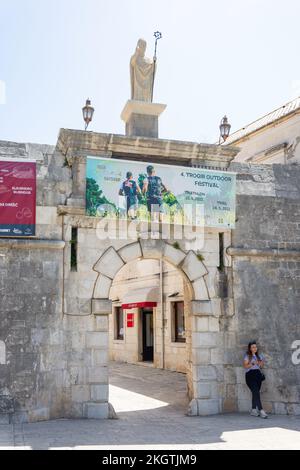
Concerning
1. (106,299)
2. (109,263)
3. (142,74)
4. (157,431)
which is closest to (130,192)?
(109,263)

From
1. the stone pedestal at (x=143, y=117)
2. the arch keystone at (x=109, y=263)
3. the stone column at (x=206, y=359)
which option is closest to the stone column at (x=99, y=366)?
the arch keystone at (x=109, y=263)

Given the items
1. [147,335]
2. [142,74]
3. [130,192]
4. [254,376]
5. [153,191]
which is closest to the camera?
[254,376]

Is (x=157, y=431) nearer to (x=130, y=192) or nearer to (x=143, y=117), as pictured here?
(x=130, y=192)

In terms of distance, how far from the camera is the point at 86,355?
8.90 meters

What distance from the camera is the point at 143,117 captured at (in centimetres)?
1016

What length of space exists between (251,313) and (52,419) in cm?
396

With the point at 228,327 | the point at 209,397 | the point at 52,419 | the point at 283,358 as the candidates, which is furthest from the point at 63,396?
the point at 283,358

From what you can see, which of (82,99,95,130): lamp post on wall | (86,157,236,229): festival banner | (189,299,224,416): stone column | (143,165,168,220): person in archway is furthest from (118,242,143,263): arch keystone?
(82,99,95,130): lamp post on wall

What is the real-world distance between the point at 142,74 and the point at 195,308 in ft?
14.8

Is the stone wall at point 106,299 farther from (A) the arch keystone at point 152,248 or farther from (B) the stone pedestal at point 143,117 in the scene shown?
(B) the stone pedestal at point 143,117

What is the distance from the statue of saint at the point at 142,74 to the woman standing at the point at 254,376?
197 inches

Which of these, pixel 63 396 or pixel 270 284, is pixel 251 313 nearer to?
pixel 270 284

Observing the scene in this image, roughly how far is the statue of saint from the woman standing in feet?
16.4

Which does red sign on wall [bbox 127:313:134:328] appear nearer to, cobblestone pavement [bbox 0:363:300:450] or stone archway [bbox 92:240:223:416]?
cobblestone pavement [bbox 0:363:300:450]
